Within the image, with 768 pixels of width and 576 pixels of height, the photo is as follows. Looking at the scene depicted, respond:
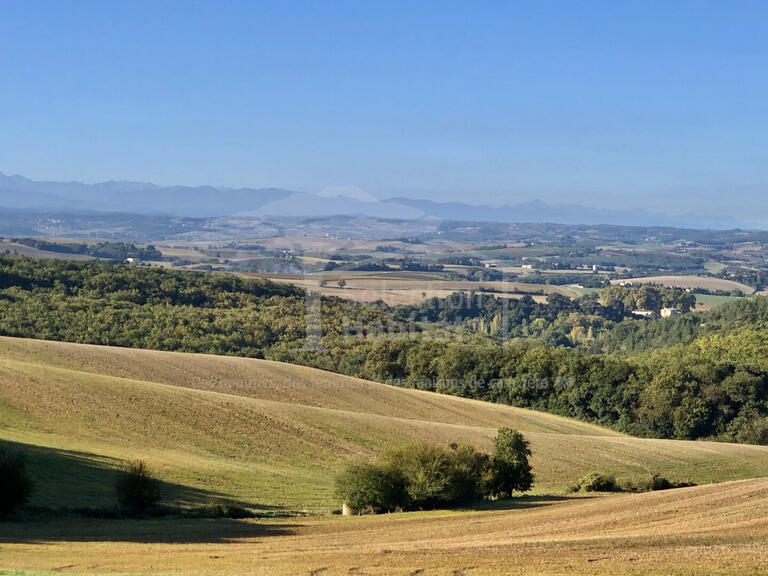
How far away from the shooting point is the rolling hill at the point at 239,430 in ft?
125

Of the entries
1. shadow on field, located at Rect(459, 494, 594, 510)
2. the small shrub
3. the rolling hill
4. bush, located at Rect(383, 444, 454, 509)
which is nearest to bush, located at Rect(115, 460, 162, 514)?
the rolling hill

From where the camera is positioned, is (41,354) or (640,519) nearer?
(640,519)

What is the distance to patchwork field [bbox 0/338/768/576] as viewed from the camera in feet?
77.9

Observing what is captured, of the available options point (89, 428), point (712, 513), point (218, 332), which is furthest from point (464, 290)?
point (712, 513)

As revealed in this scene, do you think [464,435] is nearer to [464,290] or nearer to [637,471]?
[637,471]

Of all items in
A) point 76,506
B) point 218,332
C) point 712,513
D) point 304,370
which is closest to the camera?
point 712,513

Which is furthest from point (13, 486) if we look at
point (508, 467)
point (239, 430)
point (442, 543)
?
point (508, 467)

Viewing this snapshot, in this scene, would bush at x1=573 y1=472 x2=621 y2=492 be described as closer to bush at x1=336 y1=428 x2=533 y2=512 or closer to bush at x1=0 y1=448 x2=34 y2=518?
bush at x1=336 y1=428 x2=533 y2=512

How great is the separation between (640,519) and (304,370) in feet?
152

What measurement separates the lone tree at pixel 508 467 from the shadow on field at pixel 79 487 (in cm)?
1008

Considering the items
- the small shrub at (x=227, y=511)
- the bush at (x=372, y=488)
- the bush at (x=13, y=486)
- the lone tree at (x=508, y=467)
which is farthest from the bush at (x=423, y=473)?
the bush at (x=13, y=486)

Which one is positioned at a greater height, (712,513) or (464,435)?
(712,513)

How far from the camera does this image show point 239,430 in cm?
4906

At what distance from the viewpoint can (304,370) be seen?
74.3 meters
